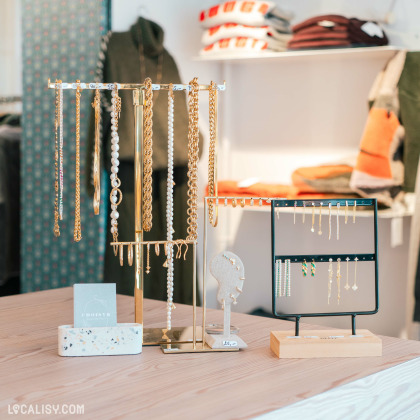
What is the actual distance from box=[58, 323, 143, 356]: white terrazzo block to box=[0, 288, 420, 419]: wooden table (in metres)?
0.02

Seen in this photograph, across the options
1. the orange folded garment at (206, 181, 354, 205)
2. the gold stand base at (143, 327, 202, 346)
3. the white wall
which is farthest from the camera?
the white wall

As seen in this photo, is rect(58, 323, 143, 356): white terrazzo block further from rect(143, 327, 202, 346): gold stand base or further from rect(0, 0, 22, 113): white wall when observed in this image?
rect(0, 0, 22, 113): white wall

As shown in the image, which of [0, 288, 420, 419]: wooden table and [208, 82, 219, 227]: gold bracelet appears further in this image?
[208, 82, 219, 227]: gold bracelet

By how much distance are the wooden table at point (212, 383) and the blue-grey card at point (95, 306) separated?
2.7 inches

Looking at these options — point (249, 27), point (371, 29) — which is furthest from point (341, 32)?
point (249, 27)

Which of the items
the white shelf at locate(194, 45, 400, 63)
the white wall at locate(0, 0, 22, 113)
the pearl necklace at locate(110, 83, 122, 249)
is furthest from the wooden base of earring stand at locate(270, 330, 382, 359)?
the white wall at locate(0, 0, 22, 113)

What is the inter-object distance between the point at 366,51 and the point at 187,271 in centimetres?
143

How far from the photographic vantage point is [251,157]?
13.0 ft

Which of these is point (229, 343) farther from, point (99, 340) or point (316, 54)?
point (316, 54)

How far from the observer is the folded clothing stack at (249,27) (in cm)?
336

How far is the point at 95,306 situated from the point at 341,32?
2207 mm

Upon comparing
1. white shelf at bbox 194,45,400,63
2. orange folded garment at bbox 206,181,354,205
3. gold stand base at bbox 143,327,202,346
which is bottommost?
gold stand base at bbox 143,327,202,346

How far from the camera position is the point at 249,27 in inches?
134

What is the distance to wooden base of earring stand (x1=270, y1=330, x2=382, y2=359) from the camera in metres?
1.34
